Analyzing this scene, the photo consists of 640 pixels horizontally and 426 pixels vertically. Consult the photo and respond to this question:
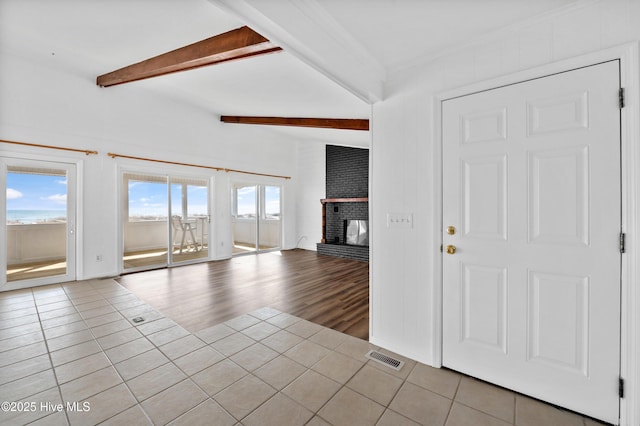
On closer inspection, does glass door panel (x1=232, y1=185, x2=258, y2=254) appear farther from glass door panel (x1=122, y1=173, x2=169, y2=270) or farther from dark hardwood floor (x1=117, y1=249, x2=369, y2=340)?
glass door panel (x1=122, y1=173, x2=169, y2=270)

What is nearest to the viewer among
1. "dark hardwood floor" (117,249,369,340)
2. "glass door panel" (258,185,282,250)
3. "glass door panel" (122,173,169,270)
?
"dark hardwood floor" (117,249,369,340)

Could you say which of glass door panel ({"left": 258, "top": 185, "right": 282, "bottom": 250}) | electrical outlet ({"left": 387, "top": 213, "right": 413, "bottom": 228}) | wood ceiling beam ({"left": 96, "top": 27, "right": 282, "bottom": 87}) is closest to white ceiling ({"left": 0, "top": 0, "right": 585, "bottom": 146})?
wood ceiling beam ({"left": 96, "top": 27, "right": 282, "bottom": 87})

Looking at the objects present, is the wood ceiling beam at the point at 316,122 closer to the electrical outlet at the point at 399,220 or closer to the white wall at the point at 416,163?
the white wall at the point at 416,163

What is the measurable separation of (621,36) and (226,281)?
4954 millimetres

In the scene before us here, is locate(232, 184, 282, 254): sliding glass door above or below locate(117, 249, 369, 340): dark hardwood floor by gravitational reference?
above

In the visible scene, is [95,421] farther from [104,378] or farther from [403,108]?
[403,108]

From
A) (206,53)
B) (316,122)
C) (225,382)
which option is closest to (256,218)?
(316,122)

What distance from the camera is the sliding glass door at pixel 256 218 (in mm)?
7418

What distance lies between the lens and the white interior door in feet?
4.80

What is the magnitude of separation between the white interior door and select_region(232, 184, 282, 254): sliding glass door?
6.18 meters

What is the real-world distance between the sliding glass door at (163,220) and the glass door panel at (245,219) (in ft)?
3.72

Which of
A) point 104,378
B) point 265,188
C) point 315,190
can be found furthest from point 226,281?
point 315,190

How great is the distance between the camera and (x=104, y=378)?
1.88 metres

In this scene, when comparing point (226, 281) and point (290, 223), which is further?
point (290, 223)
